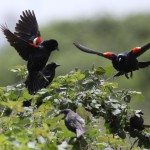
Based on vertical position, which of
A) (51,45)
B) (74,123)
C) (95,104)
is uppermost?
(51,45)

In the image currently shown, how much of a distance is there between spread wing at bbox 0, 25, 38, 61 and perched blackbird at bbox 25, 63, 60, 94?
0.16m

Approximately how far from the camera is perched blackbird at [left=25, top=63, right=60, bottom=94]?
503 cm

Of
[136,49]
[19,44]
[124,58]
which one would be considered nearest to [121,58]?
[124,58]

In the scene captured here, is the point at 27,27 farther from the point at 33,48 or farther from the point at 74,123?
→ the point at 74,123

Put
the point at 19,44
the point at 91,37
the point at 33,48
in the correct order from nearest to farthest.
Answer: the point at 19,44 < the point at 33,48 < the point at 91,37

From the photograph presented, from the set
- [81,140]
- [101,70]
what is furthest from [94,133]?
[101,70]

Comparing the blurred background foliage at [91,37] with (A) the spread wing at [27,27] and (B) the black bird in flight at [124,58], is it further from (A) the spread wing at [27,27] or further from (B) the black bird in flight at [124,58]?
(B) the black bird in flight at [124,58]

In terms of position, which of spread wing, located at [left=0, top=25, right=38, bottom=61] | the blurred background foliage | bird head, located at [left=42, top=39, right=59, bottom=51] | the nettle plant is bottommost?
the nettle plant

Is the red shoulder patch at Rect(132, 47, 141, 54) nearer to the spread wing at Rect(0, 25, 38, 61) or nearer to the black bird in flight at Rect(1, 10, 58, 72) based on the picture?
the black bird in flight at Rect(1, 10, 58, 72)

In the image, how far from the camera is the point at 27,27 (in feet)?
19.2

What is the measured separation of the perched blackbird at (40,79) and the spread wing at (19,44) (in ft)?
0.53

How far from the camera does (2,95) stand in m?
4.37

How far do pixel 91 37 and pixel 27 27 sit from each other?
25.6 m

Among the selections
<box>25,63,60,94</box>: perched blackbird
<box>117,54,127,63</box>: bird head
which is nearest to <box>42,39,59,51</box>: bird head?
<box>25,63,60,94</box>: perched blackbird
